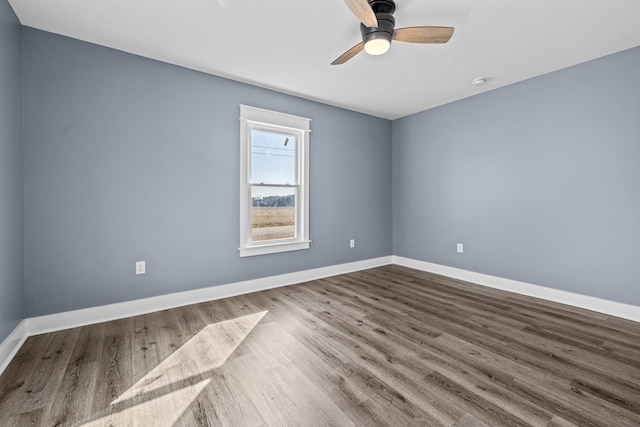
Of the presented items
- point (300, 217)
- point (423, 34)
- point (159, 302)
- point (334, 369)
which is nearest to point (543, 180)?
point (423, 34)

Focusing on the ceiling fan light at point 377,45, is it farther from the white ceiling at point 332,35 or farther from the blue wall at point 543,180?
the blue wall at point 543,180

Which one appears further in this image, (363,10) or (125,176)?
(125,176)

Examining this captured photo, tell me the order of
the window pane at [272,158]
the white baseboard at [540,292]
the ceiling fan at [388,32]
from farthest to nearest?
the window pane at [272,158]
the white baseboard at [540,292]
the ceiling fan at [388,32]

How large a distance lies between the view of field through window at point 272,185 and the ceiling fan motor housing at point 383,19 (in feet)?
6.51

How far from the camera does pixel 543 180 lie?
3277mm

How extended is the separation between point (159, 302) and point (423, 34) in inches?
133

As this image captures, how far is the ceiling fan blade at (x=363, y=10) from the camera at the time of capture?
1660mm

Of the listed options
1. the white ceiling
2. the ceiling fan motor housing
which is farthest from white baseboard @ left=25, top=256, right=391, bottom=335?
the ceiling fan motor housing

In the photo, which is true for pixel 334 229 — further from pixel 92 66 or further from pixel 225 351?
pixel 92 66

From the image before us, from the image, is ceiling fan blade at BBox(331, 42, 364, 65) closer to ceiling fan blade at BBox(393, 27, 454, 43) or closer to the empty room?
the empty room

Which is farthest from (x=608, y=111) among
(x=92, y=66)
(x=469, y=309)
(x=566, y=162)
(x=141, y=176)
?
(x=92, y=66)

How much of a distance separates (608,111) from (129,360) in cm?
481

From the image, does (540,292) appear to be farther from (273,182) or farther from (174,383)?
(174,383)

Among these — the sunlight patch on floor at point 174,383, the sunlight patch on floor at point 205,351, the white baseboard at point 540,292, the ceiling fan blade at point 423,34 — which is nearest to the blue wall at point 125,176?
the sunlight patch on floor at point 205,351
